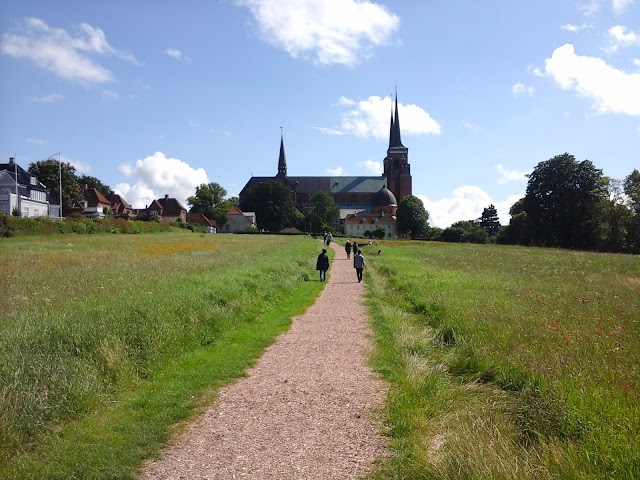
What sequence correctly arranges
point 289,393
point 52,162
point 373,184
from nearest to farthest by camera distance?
point 289,393 → point 52,162 → point 373,184

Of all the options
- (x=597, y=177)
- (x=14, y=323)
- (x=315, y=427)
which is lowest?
(x=315, y=427)

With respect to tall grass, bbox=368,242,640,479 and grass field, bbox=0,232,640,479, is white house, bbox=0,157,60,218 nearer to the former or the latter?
grass field, bbox=0,232,640,479

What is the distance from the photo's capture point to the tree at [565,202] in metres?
65.8

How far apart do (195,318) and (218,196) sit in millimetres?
128301

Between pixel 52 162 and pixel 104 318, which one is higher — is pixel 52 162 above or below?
above

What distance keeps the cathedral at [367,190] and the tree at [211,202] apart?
17280 mm

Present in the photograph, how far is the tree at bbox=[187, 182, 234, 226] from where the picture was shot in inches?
5276

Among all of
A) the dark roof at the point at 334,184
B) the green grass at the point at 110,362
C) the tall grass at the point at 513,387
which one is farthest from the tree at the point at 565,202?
the dark roof at the point at 334,184

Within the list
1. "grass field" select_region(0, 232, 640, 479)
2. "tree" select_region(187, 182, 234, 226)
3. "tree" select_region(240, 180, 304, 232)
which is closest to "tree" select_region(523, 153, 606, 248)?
"grass field" select_region(0, 232, 640, 479)

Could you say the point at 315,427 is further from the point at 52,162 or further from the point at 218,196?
the point at 218,196

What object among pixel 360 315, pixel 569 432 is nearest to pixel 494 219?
→ pixel 360 315

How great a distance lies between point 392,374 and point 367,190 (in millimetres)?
159689

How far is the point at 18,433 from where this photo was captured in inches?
242

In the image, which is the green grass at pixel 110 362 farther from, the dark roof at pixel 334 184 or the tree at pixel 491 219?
the dark roof at pixel 334 184
